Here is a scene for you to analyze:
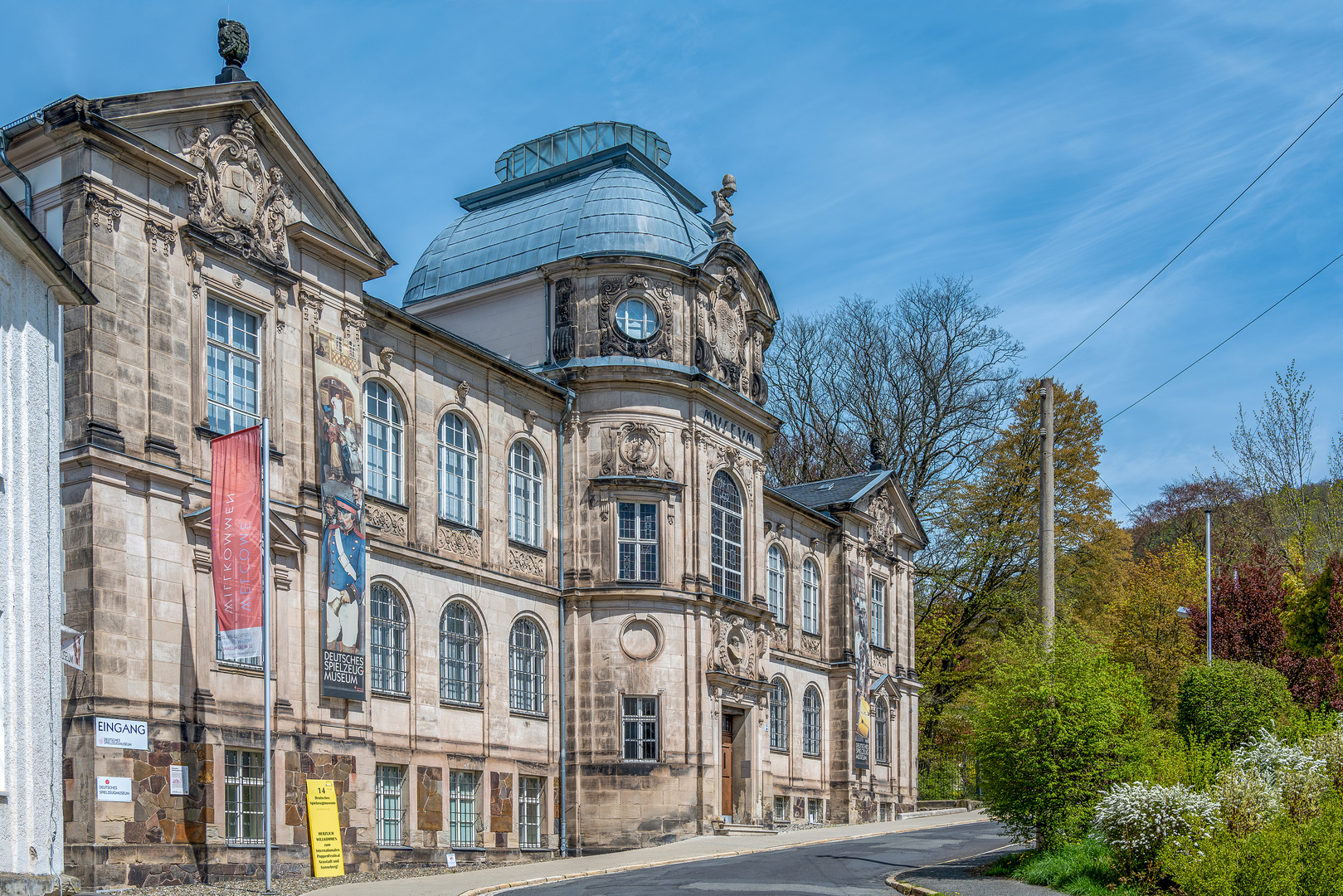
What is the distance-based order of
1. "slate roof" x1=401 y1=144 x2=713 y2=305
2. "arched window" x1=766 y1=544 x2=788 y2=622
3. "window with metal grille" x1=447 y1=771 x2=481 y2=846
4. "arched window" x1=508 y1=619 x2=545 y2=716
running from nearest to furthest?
"window with metal grille" x1=447 y1=771 x2=481 y2=846 → "arched window" x1=508 y1=619 x2=545 y2=716 → "slate roof" x1=401 y1=144 x2=713 y2=305 → "arched window" x1=766 y1=544 x2=788 y2=622

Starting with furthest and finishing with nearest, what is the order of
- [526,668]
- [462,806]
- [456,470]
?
[526,668]
[456,470]
[462,806]

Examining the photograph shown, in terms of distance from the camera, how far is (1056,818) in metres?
19.7

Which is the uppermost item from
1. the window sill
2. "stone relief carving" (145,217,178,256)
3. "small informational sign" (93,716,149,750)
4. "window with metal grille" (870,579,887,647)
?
"stone relief carving" (145,217,178,256)

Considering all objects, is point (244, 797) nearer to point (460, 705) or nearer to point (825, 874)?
point (460, 705)

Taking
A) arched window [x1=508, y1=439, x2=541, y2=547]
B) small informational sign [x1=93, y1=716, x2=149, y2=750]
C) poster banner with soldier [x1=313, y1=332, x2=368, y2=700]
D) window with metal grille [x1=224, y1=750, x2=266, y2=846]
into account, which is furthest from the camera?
arched window [x1=508, y1=439, x2=541, y2=547]

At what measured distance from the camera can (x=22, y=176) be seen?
1778cm

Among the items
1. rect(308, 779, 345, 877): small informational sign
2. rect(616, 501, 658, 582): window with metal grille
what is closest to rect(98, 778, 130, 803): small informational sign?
rect(308, 779, 345, 877): small informational sign

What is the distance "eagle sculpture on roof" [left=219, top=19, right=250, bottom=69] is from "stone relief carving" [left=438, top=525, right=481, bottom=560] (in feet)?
30.3

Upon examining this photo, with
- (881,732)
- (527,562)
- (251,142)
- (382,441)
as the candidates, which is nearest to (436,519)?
(382,441)

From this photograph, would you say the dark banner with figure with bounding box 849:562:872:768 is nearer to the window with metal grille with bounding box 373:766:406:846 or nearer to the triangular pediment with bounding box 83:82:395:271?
the window with metal grille with bounding box 373:766:406:846

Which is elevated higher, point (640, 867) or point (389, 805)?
point (389, 805)

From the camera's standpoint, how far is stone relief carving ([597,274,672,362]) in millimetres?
30594

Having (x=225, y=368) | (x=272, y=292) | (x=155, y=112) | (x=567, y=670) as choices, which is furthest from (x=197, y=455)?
(x=567, y=670)

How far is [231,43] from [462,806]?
14.2 meters
